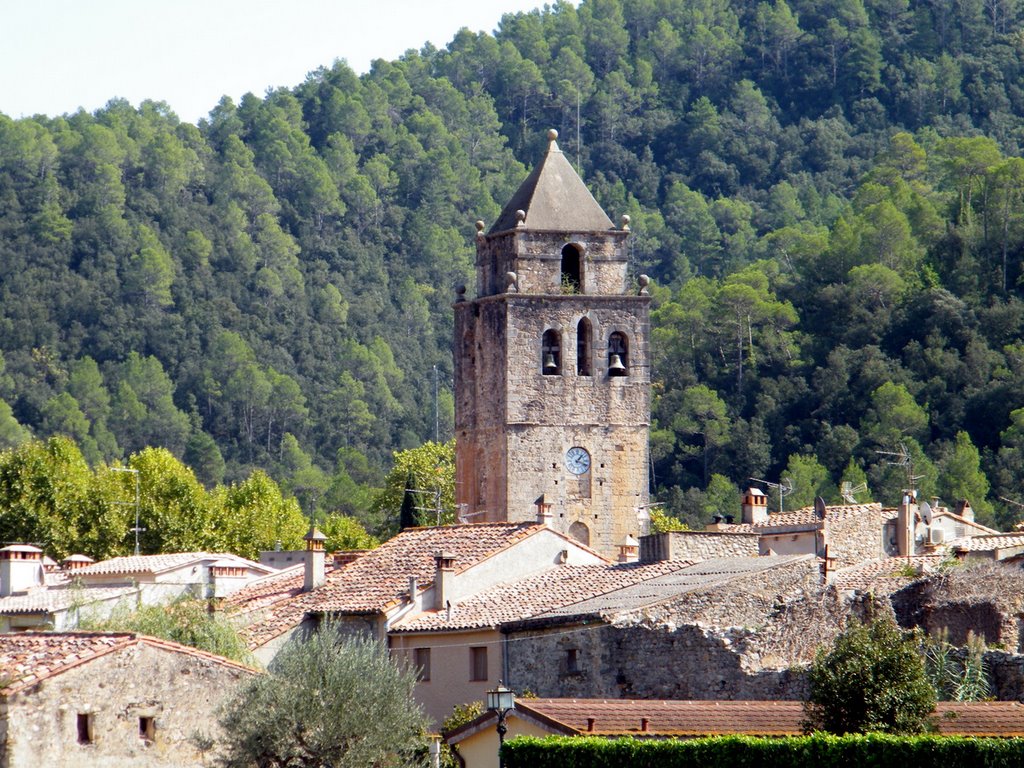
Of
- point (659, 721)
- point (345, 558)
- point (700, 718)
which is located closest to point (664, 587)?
point (700, 718)

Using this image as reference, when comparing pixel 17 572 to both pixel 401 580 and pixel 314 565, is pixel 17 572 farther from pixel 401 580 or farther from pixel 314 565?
pixel 401 580

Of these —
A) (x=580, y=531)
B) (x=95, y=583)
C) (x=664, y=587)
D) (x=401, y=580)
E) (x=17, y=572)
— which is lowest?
(x=664, y=587)

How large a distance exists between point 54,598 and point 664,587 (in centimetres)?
1411

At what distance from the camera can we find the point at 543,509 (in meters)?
56.5

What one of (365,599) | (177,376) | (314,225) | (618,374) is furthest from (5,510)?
(314,225)

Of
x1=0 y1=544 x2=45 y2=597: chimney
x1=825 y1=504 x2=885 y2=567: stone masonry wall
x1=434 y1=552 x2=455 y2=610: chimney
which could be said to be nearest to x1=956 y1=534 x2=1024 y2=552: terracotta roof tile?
x1=825 y1=504 x2=885 y2=567: stone masonry wall

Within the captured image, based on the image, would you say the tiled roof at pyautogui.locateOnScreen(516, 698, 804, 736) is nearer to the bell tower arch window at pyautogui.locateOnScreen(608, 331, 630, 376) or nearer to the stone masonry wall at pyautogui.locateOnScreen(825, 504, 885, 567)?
the stone masonry wall at pyautogui.locateOnScreen(825, 504, 885, 567)

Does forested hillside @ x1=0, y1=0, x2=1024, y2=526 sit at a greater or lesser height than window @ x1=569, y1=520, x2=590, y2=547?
greater

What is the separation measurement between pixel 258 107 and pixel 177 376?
4141 cm

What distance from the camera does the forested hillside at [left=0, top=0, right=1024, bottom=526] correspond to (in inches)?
4065

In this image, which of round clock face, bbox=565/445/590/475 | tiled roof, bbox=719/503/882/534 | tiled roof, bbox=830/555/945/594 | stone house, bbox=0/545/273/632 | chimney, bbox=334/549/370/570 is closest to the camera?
tiled roof, bbox=830/555/945/594

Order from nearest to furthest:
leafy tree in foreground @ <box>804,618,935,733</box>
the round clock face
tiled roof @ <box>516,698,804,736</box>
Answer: leafy tree in foreground @ <box>804,618,935,733</box> → tiled roof @ <box>516,698,804,736</box> → the round clock face

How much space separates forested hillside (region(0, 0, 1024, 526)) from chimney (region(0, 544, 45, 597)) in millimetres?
43935

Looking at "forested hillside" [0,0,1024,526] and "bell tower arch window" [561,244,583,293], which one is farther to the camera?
"forested hillside" [0,0,1024,526]
